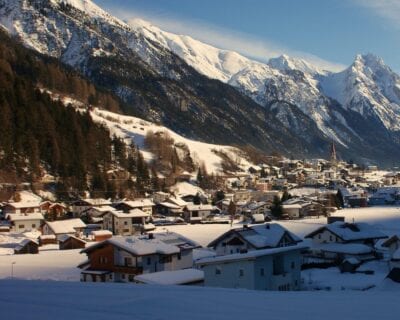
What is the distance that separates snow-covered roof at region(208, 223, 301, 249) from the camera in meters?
33.5

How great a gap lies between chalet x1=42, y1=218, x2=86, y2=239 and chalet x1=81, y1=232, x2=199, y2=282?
21175 mm

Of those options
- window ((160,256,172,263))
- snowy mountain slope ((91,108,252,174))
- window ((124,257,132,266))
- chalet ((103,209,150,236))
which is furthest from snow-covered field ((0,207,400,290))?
snowy mountain slope ((91,108,252,174))

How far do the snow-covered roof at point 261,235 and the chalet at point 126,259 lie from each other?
15.7 ft

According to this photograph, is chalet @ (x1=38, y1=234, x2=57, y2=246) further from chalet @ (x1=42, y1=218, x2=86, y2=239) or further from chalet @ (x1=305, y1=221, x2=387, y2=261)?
chalet @ (x1=305, y1=221, x2=387, y2=261)

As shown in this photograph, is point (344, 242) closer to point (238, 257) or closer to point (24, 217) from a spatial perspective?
point (238, 257)

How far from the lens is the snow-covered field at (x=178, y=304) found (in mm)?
9383

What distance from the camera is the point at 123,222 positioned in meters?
60.0

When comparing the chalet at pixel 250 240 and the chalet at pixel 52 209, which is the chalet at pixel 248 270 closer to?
the chalet at pixel 250 240

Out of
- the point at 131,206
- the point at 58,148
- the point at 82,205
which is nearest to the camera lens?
the point at 82,205

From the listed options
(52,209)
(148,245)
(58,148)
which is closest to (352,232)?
(148,245)

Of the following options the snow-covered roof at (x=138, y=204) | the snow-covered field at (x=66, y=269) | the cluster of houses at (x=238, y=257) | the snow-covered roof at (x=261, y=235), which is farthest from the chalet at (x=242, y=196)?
the snow-covered roof at (x=261, y=235)

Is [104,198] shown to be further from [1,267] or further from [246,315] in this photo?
[246,315]

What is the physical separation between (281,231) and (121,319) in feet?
89.1

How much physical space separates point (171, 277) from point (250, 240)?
1250 centimetres
